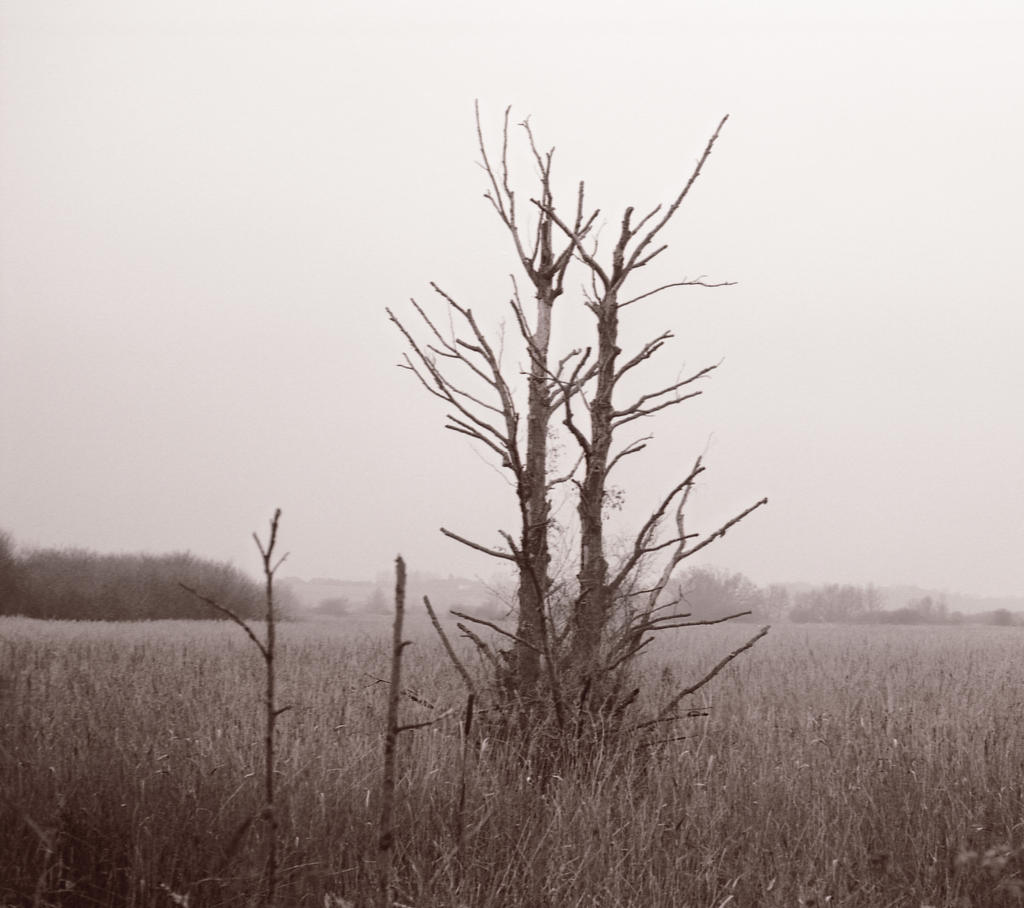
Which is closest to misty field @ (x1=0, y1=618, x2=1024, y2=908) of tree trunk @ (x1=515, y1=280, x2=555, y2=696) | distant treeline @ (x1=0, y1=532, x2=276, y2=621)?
tree trunk @ (x1=515, y1=280, x2=555, y2=696)

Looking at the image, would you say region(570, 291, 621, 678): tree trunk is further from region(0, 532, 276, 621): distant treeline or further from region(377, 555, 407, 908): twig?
region(0, 532, 276, 621): distant treeline

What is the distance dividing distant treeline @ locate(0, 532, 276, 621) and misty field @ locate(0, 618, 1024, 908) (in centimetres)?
2246

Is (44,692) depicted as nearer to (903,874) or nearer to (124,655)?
(124,655)

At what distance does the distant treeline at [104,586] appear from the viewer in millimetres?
27062

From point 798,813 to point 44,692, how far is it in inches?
213

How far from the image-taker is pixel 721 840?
12.2ft

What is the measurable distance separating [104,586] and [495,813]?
2800cm

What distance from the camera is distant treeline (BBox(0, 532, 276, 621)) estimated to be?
2706 cm

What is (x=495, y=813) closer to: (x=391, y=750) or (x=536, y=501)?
(x=536, y=501)

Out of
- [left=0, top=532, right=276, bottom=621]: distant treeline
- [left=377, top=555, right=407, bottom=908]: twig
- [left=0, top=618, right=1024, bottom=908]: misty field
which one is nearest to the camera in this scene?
[left=377, top=555, right=407, bottom=908]: twig

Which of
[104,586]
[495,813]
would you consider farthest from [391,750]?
[104,586]

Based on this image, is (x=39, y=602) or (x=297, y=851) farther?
(x=39, y=602)

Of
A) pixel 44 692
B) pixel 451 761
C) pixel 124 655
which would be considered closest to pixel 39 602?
pixel 124 655

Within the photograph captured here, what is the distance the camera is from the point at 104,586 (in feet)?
92.4
